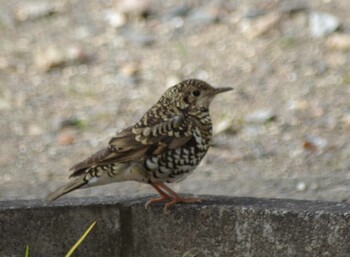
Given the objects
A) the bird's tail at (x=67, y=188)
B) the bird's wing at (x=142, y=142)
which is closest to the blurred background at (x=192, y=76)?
the bird's wing at (x=142, y=142)

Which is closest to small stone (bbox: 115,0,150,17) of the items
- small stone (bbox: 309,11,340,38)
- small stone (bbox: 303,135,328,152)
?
small stone (bbox: 309,11,340,38)

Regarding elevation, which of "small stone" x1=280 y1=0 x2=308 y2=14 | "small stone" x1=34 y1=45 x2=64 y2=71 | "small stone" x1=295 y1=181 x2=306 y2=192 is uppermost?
"small stone" x1=280 y1=0 x2=308 y2=14

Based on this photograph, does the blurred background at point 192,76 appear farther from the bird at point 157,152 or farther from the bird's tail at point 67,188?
the bird's tail at point 67,188

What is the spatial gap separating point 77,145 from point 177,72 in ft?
4.95

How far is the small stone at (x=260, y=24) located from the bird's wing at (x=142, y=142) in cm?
460

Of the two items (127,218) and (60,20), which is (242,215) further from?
(60,20)

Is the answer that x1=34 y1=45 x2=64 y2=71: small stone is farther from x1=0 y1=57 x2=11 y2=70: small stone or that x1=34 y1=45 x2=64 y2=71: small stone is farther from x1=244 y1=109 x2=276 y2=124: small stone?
x1=244 y1=109 x2=276 y2=124: small stone

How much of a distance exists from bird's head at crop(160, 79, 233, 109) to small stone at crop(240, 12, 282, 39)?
437 centimetres

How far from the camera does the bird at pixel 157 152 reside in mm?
5160

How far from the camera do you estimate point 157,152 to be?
525 centimetres

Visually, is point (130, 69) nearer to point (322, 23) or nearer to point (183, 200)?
point (322, 23)

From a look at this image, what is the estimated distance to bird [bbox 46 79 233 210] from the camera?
5160 millimetres

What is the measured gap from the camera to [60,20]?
408 inches

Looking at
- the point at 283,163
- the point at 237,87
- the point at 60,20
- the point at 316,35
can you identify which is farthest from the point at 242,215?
the point at 60,20
